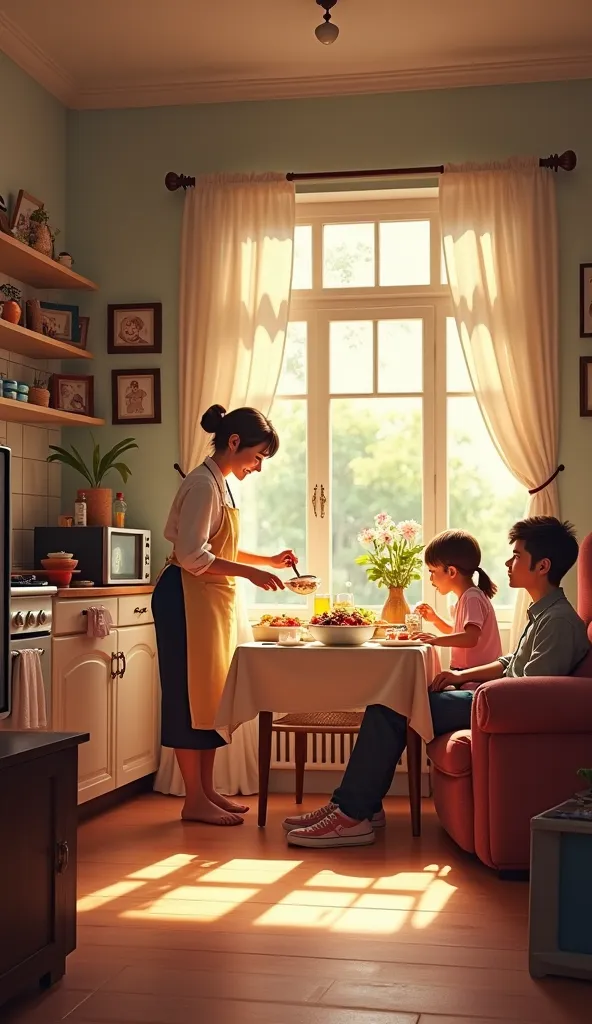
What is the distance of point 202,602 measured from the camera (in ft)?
14.1

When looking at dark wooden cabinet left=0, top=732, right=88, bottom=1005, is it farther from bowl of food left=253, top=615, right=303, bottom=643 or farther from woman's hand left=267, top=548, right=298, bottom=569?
woman's hand left=267, top=548, right=298, bottom=569

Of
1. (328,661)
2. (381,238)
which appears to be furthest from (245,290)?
(328,661)

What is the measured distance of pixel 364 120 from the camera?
514cm

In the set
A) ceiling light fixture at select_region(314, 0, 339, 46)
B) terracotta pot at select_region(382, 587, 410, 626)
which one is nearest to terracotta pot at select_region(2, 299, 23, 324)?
ceiling light fixture at select_region(314, 0, 339, 46)

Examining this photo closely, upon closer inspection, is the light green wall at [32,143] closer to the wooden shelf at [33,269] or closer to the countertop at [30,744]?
the wooden shelf at [33,269]

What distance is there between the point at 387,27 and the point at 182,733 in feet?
9.75

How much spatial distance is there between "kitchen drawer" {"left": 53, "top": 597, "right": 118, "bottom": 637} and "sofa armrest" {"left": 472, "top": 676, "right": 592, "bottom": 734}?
5.23 ft

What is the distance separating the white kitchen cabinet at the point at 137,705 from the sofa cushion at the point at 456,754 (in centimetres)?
142

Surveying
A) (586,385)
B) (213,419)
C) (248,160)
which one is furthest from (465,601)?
(248,160)

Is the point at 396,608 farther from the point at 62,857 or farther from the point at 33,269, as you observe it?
the point at 62,857

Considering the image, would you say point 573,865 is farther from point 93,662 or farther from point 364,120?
point 364,120

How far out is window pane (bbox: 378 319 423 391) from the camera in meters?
5.18

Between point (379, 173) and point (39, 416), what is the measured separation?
1.85m

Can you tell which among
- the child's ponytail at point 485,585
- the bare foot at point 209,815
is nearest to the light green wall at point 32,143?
the child's ponytail at point 485,585
